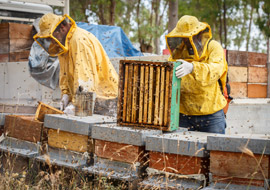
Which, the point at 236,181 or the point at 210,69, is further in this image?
the point at 210,69

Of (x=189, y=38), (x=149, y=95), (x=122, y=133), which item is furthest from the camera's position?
(x=189, y=38)

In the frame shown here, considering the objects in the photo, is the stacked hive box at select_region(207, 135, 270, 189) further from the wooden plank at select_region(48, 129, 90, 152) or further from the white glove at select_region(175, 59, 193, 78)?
the wooden plank at select_region(48, 129, 90, 152)

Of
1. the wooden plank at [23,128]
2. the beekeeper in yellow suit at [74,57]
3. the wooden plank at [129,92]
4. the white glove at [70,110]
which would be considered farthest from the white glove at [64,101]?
the wooden plank at [129,92]

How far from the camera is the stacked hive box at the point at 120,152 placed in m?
3.10

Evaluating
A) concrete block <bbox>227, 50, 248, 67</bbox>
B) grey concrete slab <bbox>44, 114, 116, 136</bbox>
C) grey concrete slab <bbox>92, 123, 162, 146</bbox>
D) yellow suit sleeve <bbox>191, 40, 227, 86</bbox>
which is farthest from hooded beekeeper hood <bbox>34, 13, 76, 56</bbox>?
concrete block <bbox>227, 50, 248, 67</bbox>

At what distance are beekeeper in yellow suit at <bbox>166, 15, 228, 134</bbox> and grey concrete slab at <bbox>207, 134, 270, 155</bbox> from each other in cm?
77

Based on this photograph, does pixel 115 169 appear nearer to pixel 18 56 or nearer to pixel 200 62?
pixel 200 62

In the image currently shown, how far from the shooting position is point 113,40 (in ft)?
26.2

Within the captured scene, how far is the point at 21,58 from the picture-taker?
25.6 feet

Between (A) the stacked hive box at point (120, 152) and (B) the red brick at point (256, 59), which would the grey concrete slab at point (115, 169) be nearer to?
(A) the stacked hive box at point (120, 152)

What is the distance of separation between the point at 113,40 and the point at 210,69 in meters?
4.91

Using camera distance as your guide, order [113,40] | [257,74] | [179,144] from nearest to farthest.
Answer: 1. [179,144]
2. [113,40]
3. [257,74]

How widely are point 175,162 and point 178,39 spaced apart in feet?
4.21

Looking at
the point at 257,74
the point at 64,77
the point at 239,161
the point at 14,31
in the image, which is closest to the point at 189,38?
the point at 239,161
